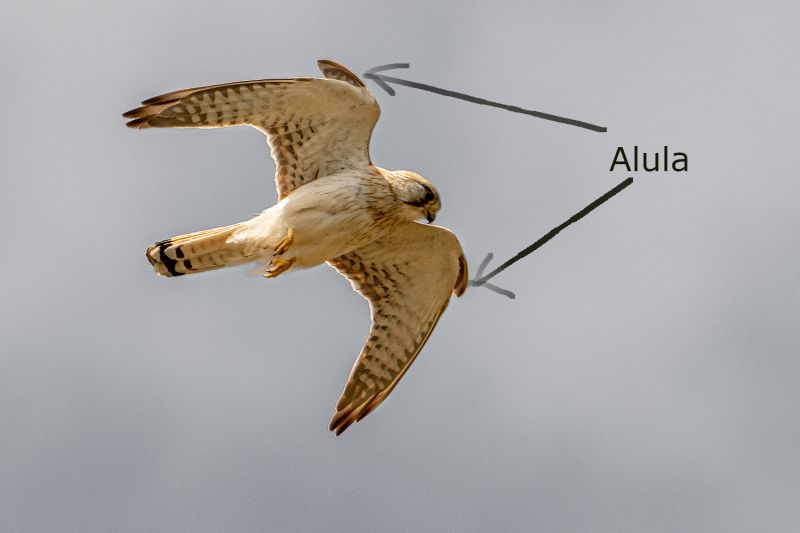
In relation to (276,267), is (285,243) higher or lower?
higher

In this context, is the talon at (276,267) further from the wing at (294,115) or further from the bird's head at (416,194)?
the bird's head at (416,194)

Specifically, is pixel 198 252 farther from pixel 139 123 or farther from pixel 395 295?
pixel 395 295

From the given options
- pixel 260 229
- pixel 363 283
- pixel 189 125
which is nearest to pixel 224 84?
pixel 189 125

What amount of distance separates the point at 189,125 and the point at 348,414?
3.20m

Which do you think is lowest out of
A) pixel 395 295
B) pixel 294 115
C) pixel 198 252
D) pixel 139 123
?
pixel 395 295

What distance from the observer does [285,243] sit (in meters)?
12.9

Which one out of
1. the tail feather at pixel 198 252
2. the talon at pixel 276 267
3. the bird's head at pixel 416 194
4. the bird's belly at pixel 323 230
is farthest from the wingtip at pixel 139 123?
the bird's head at pixel 416 194

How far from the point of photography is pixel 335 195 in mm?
13047

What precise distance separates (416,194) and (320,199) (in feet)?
3.05

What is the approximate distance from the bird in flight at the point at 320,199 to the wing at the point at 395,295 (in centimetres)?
1

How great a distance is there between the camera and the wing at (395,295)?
14.1 metres

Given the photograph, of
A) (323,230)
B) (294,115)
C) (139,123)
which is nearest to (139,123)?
(139,123)

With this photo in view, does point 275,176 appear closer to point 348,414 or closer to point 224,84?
point 224,84

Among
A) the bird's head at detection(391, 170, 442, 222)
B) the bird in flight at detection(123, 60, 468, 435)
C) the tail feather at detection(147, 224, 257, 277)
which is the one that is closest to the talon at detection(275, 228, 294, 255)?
the bird in flight at detection(123, 60, 468, 435)
